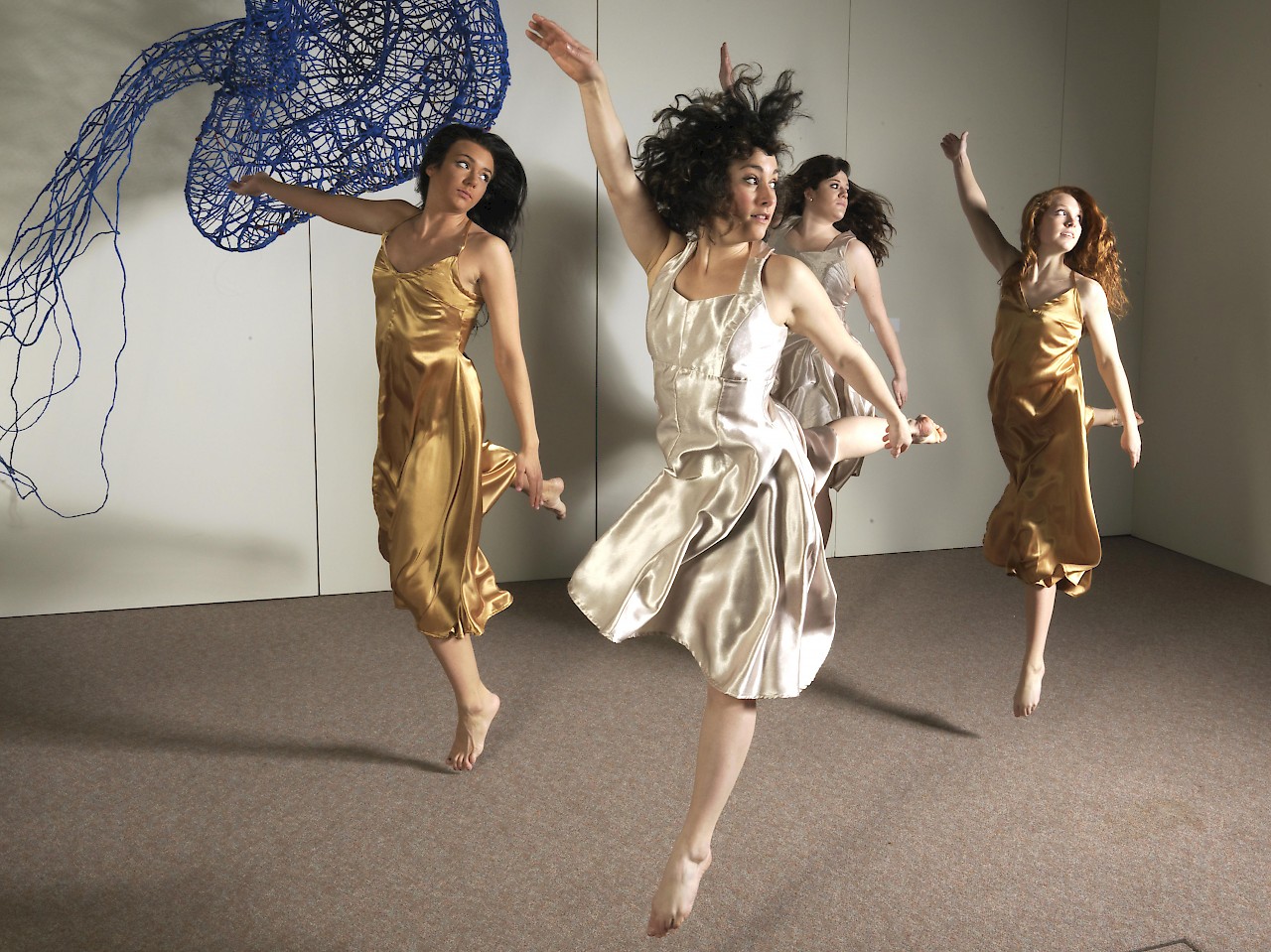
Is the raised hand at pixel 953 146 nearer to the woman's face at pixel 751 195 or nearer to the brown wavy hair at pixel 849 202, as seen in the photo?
the brown wavy hair at pixel 849 202

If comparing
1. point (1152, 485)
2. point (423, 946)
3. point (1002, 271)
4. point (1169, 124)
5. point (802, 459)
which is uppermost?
point (1169, 124)

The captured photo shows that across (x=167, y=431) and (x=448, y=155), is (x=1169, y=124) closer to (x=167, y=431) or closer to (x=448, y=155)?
(x=448, y=155)

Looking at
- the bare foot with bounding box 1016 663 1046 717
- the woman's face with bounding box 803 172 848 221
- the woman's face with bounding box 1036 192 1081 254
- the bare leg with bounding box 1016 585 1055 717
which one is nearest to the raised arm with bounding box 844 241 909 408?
the woman's face with bounding box 803 172 848 221

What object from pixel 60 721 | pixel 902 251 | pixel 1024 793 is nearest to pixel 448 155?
pixel 60 721

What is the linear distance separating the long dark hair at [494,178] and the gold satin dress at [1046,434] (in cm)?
144

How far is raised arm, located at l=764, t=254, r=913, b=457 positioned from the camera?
7.43ft

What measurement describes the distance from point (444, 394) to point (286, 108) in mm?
1197

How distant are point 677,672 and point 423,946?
1.69 m

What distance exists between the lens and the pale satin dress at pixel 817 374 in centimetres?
400

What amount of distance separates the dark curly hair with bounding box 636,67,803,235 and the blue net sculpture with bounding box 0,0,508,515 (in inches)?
48.5

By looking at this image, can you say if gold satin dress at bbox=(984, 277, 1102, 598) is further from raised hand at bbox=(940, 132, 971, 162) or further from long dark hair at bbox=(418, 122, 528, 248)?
long dark hair at bbox=(418, 122, 528, 248)

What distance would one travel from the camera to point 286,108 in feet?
11.6

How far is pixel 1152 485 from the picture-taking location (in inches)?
227

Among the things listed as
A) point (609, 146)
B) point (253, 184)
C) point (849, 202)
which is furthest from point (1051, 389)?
point (253, 184)
